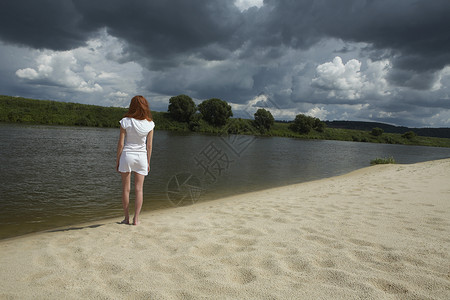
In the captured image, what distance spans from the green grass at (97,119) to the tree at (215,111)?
2.50 m

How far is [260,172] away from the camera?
18.8 metres

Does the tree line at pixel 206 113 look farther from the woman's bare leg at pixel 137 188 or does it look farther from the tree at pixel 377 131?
the woman's bare leg at pixel 137 188

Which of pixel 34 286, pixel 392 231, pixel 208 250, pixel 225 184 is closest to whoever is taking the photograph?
pixel 34 286

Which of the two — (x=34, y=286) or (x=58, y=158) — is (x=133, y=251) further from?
(x=58, y=158)

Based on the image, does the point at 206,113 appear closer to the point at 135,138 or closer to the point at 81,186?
the point at 81,186

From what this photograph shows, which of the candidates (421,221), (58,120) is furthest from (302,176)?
(58,120)

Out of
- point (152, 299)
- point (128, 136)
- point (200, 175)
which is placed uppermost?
point (128, 136)

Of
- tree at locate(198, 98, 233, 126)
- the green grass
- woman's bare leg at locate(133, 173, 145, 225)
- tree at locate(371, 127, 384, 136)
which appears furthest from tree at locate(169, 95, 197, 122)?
tree at locate(371, 127, 384, 136)

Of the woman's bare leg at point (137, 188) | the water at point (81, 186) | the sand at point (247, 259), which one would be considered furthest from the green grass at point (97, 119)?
the sand at point (247, 259)

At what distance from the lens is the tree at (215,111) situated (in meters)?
87.2

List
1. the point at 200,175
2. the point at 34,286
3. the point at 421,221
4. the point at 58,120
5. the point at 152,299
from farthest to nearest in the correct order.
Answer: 1. the point at 58,120
2. the point at 200,175
3. the point at 421,221
4. the point at 34,286
5. the point at 152,299

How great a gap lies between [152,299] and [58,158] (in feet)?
60.8

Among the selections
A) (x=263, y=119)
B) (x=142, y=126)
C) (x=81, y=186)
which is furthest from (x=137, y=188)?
(x=263, y=119)

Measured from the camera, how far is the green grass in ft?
191
